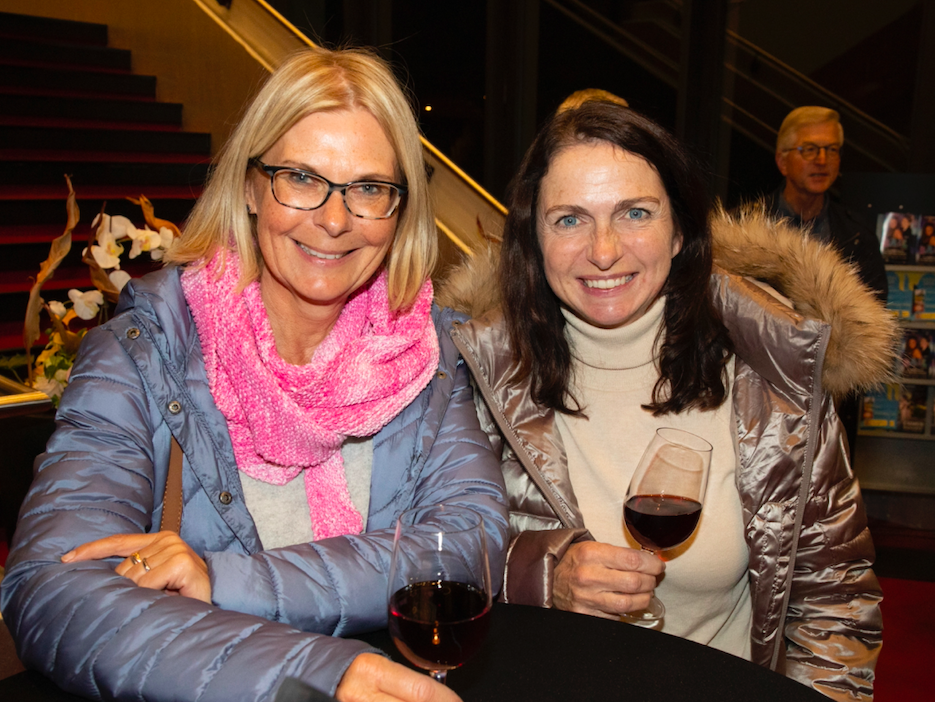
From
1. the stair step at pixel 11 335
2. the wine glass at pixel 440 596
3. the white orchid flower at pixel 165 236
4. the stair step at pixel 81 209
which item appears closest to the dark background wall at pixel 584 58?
the stair step at pixel 81 209

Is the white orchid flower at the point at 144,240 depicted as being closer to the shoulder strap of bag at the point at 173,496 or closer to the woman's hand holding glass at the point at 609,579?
the shoulder strap of bag at the point at 173,496

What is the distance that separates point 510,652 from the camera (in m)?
1.12

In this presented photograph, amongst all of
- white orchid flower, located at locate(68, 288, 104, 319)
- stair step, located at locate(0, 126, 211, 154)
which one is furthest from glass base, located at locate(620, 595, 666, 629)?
stair step, located at locate(0, 126, 211, 154)

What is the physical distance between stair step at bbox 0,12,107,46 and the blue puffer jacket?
518 cm

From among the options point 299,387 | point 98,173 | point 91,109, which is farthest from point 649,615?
point 91,109

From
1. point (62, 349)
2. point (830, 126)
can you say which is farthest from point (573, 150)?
point (830, 126)

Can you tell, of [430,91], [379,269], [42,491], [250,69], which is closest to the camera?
[42,491]

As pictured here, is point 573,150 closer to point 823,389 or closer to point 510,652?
point 823,389

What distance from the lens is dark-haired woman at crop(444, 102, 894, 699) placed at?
5.24ft

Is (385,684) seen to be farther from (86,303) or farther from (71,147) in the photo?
(71,147)

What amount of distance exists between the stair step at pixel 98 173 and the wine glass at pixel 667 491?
390cm

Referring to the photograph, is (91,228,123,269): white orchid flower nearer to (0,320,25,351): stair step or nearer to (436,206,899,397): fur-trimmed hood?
(436,206,899,397): fur-trimmed hood

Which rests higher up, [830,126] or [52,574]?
[830,126]

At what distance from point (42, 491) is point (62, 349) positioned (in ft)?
3.74
